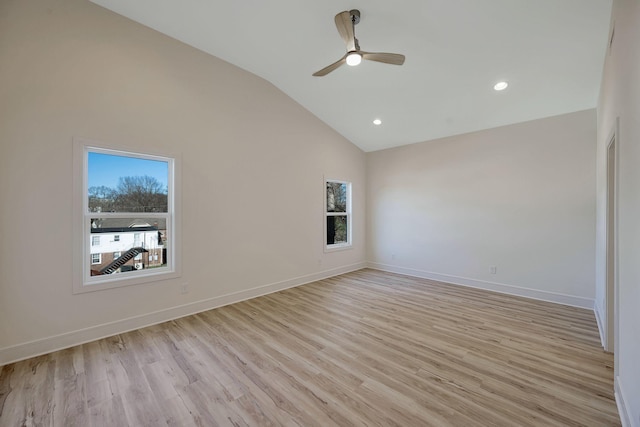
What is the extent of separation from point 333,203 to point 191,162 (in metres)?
3.14

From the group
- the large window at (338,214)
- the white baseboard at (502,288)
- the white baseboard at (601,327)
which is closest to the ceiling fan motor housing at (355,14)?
the large window at (338,214)

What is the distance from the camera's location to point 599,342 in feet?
9.02

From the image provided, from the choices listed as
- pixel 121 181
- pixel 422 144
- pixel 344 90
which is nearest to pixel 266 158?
pixel 344 90

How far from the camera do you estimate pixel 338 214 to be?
19.1 feet

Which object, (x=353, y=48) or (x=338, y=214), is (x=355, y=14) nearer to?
(x=353, y=48)

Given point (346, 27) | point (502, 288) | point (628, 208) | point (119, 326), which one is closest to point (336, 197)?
point (502, 288)

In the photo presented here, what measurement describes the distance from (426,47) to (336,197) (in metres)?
3.40

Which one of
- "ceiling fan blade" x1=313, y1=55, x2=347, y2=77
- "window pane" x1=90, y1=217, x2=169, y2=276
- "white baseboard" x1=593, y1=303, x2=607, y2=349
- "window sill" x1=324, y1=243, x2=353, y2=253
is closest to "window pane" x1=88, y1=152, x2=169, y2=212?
"window pane" x1=90, y1=217, x2=169, y2=276

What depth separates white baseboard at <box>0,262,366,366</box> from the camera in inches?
95.9

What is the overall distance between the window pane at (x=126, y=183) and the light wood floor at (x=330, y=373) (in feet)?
4.87

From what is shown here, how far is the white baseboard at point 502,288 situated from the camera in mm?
3760

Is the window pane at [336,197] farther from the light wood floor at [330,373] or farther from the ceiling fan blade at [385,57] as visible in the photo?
the ceiling fan blade at [385,57]

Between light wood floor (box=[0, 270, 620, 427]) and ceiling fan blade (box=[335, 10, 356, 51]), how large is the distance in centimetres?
300

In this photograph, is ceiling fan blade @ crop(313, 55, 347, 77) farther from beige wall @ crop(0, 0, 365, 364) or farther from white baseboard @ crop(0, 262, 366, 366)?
white baseboard @ crop(0, 262, 366, 366)
